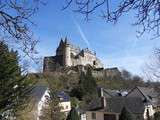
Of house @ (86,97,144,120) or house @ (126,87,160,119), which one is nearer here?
house @ (86,97,144,120)

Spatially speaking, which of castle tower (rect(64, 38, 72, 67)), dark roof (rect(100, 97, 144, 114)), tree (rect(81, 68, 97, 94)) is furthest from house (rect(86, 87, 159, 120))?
castle tower (rect(64, 38, 72, 67))

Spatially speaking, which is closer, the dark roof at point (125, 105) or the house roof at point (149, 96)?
the dark roof at point (125, 105)

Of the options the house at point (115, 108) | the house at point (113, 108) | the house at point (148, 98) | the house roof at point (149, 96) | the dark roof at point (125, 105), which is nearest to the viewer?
the house at point (115, 108)

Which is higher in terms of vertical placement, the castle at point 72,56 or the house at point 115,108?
the castle at point 72,56

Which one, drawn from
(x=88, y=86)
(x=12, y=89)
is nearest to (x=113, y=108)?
(x=88, y=86)

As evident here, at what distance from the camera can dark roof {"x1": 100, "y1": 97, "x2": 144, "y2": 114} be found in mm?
52278

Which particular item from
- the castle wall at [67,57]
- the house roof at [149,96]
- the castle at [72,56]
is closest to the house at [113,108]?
the house roof at [149,96]

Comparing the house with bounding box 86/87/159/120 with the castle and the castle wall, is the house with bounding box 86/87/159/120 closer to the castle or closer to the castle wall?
the castle

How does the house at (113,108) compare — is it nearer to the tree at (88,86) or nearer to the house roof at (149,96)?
the house roof at (149,96)

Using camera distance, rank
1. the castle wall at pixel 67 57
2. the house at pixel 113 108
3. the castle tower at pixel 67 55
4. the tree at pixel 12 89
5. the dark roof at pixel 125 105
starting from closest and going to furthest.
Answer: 1. the tree at pixel 12 89
2. the dark roof at pixel 125 105
3. the house at pixel 113 108
4. the castle wall at pixel 67 57
5. the castle tower at pixel 67 55

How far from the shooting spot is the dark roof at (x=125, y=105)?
172 ft

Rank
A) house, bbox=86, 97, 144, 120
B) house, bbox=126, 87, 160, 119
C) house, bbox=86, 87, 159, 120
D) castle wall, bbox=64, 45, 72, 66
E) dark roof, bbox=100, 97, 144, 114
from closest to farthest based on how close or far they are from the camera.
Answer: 1. house, bbox=86, 87, 159, 120
2. dark roof, bbox=100, 97, 144, 114
3. house, bbox=86, 97, 144, 120
4. house, bbox=126, 87, 160, 119
5. castle wall, bbox=64, 45, 72, 66

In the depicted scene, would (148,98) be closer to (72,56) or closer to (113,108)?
(113,108)

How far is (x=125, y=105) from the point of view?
5388 cm
